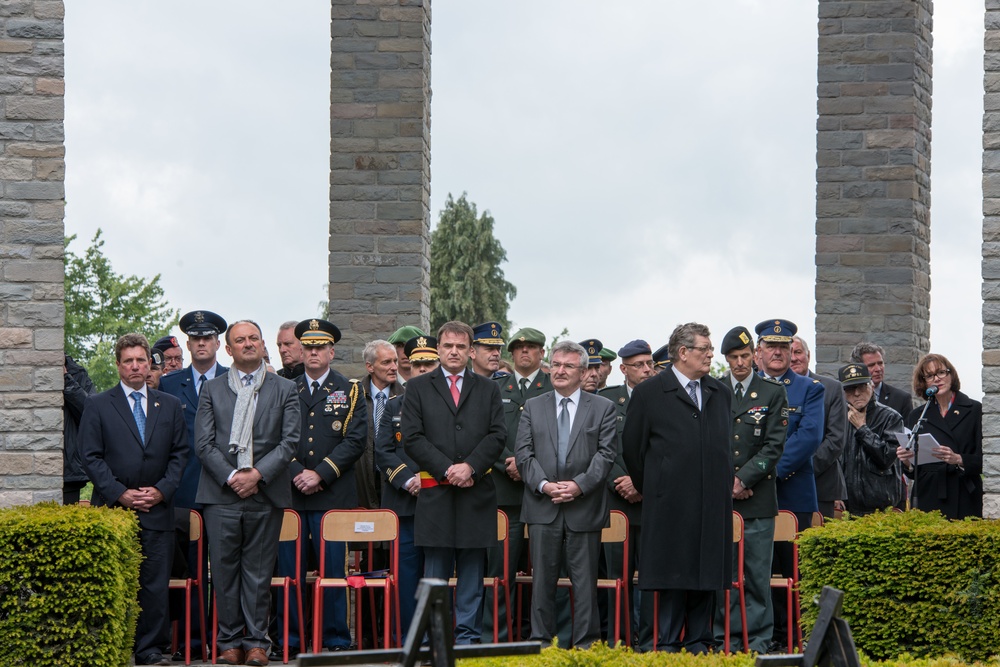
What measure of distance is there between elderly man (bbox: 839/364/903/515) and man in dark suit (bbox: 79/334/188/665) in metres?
4.84

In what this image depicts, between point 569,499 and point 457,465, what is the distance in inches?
27.2

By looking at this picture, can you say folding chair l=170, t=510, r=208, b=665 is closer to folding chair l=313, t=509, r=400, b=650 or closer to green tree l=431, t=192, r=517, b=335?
folding chair l=313, t=509, r=400, b=650

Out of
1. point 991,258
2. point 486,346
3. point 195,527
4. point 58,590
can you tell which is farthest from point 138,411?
point 991,258

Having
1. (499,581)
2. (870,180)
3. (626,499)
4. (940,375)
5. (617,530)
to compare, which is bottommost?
(499,581)

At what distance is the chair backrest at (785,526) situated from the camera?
9.23m

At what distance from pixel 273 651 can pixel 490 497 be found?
1.73 m

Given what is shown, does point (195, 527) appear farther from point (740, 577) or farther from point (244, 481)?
point (740, 577)

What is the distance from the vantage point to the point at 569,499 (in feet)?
28.9

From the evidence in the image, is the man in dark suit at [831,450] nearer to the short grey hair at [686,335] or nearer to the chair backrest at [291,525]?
the short grey hair at [686,335]

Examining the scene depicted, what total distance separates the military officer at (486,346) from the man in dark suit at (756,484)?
1.54m

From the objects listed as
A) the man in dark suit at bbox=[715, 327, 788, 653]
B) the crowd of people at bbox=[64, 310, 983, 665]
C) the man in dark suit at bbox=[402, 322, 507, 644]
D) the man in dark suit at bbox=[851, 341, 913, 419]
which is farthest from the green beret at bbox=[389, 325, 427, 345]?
the man in dark suit at bbox=[851, 341, 913, 419]

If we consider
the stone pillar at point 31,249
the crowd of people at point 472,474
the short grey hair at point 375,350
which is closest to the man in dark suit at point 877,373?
the crowd of people at point 472,474

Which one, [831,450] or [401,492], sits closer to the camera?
Result: [401,492]

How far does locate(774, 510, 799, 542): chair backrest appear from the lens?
9227 mm
